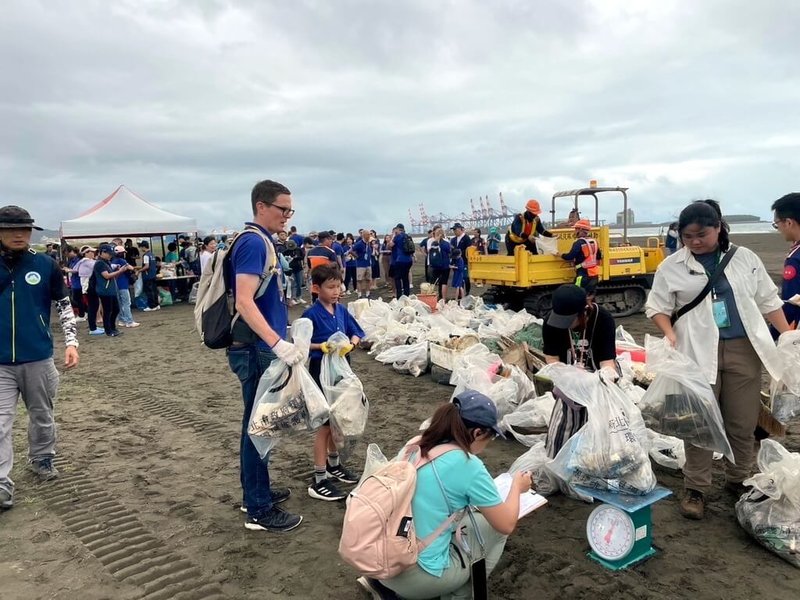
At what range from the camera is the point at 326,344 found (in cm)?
343

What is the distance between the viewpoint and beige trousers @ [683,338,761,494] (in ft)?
10.2

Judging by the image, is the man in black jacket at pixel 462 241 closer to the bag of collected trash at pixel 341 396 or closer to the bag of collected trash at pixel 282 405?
the bag of collected trash at pixel 341 396

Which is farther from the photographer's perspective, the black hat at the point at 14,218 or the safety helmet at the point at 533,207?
the safety helmet at the point at 533,207

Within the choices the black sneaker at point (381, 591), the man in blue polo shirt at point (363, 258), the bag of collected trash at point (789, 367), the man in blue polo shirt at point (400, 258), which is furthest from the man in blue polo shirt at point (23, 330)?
the man in blue polo shirt at point (363, 258)

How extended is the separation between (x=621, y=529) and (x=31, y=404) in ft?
12.3

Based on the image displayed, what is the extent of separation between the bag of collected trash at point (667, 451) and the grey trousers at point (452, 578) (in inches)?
74.5

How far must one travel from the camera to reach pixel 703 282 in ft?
10.3

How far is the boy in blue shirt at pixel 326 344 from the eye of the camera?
3514mm

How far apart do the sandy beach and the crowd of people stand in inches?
7.4

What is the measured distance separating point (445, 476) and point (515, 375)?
3.03m

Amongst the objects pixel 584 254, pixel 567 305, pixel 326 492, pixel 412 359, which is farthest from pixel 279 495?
pixel 584 254

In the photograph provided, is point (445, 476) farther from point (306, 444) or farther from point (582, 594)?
point (306, 444)

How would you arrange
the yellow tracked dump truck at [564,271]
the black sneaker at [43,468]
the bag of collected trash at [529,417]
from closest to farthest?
the black sneaker at [43,468]
the bag of collected trash at [529,417]
the yellow tracked dump truck at [564,271]

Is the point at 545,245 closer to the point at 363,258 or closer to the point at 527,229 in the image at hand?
the point at 527,229
